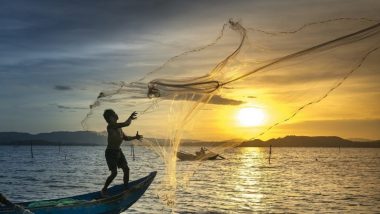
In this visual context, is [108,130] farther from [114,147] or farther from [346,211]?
[346,211]

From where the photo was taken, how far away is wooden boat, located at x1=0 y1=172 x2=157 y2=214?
14453 mm

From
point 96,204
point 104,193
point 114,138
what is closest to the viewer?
point 114,138

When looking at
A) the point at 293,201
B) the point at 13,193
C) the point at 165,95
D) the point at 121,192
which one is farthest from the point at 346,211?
the point at 13,193

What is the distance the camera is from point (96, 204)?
50.1ft

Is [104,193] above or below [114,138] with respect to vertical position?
below

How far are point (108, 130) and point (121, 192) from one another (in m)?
2.47

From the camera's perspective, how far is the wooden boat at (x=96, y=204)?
14.5 metres

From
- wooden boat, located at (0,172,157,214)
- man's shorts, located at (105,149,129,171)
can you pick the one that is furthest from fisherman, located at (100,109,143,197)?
wooden boat, located at (0,172,157,214)

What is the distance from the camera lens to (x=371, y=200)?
3875 cm

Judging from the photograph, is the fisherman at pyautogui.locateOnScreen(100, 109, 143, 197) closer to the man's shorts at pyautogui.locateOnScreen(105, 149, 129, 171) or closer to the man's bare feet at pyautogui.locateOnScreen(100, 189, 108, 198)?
the man's shorts at pyautogui.locateOnScreen(105, 149, 129, 171)

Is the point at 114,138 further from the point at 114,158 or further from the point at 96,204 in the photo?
the point at 96,204

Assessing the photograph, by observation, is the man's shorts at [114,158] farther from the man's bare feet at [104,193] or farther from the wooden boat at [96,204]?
the man's bare feet at [104,193]

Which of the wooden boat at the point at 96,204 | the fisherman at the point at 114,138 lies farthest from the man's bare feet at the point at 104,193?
the fisherman at the point at 114,138

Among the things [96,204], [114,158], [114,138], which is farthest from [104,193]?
[114,138]
